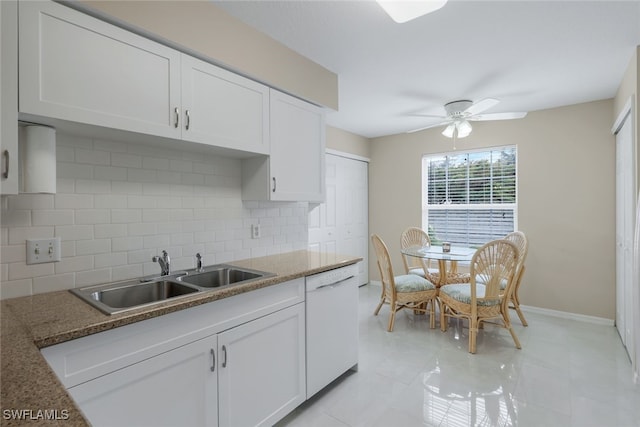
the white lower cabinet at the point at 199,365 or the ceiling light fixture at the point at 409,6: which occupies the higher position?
the ceiling light fixture at the point at 409,6

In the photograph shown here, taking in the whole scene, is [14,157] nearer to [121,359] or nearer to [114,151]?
[114,151]

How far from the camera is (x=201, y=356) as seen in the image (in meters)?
1.46

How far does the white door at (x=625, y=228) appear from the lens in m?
2.58

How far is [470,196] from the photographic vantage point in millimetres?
4402

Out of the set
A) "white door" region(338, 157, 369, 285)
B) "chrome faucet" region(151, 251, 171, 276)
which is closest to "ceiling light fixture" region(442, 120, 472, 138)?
"white door" region(338, 157, 369, 285)

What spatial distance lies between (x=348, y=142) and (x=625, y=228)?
3261 millimetres

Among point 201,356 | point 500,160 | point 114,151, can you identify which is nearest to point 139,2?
point 114,151

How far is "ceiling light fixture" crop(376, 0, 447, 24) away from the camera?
4.60 feet

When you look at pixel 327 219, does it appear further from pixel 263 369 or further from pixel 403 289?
pixel 263 369

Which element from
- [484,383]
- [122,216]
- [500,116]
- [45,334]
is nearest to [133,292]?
[122,216]

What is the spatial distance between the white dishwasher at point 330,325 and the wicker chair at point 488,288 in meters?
1.12

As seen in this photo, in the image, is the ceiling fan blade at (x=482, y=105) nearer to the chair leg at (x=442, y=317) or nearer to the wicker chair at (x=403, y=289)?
the wicker chair at (x=403, y=289)

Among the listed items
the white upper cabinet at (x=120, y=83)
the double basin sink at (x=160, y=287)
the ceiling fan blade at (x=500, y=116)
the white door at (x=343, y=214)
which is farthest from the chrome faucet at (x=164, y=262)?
the ceiling fan blade at (x=500, y=116)

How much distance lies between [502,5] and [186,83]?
6.17ft
